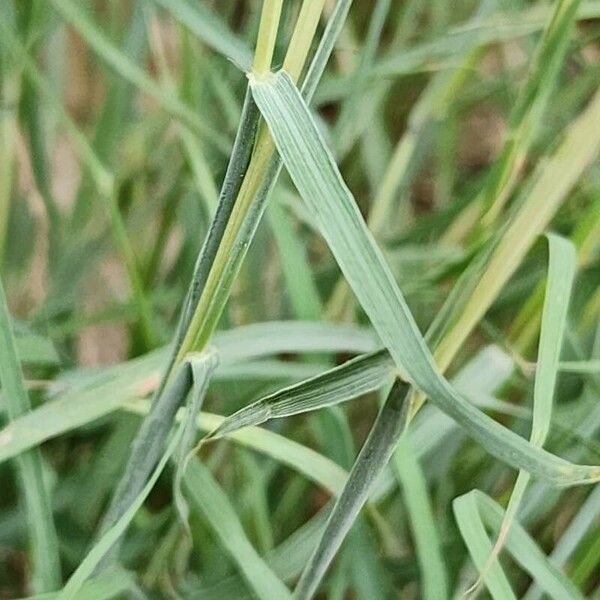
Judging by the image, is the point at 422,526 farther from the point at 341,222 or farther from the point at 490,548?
the point at 341,222

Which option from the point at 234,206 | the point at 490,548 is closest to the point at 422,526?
the point at 490,548

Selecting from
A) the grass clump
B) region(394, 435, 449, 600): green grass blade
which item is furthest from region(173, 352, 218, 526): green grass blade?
region(394, 435, 449, 600): green grass blade

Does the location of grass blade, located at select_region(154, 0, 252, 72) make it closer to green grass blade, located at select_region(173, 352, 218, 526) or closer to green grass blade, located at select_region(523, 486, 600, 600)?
green grass blade, located at select_region(173, 352, 218, 526)

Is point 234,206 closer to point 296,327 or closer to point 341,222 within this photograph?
point 341,222

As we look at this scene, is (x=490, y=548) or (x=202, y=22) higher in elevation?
(x=202, y=22)

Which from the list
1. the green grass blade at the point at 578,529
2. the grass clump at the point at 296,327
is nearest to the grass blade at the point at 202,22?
the grass clump at the point at 296,327

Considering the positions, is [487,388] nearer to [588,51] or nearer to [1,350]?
[1,350]

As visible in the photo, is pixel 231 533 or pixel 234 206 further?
pixel 231 533
